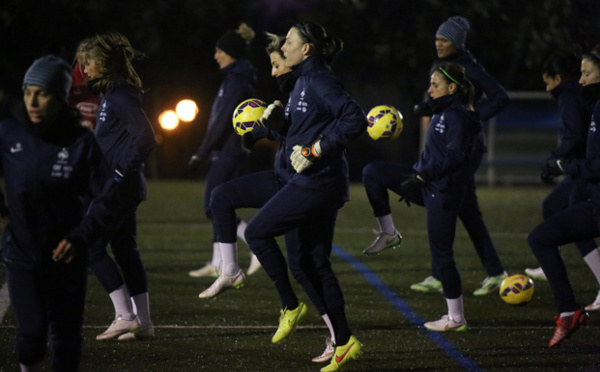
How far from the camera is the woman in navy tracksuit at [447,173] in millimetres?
7570

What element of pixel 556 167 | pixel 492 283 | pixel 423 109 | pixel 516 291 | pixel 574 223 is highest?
pixel 423 109

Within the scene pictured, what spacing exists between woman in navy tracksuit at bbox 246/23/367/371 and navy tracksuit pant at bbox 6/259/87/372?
163cm

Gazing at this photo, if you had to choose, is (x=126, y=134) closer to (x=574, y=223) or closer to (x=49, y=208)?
(x=49, y=208)

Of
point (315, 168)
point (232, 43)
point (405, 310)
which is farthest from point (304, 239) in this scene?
point (232, 43)

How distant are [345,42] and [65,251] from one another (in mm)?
23502

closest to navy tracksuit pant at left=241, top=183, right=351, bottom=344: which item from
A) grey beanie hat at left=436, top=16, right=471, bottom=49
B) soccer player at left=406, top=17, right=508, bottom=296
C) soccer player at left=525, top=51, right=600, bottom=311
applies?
soccer player at left=525, top=51, right=600, bottom=311

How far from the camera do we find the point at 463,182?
7.87 meters

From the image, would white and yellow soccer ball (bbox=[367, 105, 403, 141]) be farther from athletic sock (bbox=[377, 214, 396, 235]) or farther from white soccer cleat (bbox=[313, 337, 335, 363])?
white soccer cleat (bbox=[313, 337, 335, 363])

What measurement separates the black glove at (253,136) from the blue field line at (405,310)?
192 centimetres

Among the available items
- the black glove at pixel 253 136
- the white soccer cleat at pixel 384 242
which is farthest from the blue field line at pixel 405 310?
the black glove at pixel 253 136

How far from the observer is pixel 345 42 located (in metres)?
27.9

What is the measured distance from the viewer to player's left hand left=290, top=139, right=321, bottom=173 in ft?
20.3

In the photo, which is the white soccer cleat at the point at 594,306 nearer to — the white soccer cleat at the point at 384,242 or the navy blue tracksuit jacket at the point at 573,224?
the navy blue tracksuit jacket at the point at 573,224

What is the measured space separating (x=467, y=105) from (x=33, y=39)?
65.0 ft
